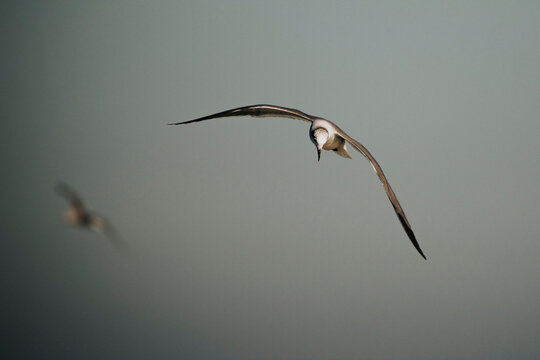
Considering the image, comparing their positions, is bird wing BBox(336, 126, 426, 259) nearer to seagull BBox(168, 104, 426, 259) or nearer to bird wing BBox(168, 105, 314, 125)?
seagull BBox(168, 104, 426, 259)

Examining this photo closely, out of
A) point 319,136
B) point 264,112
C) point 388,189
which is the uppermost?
point 264,112

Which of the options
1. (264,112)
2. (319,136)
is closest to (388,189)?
(319,136)

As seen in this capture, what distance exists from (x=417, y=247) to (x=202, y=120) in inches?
185

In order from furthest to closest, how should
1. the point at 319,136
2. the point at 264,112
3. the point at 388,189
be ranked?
the point at 264,112 → the point at 319,136 → the point at 388,189

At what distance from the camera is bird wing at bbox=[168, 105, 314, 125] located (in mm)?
11359

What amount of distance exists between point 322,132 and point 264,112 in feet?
4.11

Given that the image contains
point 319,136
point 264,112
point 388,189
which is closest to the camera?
point 388,189

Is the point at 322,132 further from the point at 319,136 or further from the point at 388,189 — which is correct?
the point at 388,189

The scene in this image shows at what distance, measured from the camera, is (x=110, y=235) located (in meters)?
14.4

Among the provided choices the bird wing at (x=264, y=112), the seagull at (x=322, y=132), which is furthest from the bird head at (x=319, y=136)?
the bird wing at (x=264, y=112)

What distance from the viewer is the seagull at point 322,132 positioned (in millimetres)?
10945

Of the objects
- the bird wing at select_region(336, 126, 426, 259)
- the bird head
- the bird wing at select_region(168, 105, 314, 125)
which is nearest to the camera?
the bird wing at select_region(336, 126, 426, 259)

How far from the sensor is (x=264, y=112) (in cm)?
1154

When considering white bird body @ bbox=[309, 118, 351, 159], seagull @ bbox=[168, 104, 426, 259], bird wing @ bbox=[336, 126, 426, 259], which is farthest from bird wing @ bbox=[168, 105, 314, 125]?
bird wing @ bbox=[336, 126, 426, 259]
